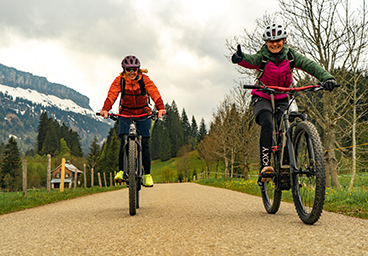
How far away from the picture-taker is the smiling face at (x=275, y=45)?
147 inches

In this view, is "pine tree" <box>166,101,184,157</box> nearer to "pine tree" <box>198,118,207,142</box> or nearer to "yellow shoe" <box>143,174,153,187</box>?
→ "pine tree" <box>198,118,207,142</box>

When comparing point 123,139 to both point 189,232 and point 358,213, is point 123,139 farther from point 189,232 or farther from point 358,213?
point 358,213

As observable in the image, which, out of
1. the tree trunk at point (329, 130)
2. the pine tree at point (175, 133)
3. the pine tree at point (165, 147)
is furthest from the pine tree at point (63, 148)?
the tree trunk at point (329, 130)

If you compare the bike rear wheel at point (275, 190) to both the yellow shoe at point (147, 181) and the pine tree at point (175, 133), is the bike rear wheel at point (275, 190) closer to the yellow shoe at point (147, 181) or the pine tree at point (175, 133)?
the yellow shoe at point (147, 181)

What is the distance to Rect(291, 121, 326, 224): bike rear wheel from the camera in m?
2.70

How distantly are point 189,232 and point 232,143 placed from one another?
2058 cm

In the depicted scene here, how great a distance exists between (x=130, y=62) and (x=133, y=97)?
0.62 metres

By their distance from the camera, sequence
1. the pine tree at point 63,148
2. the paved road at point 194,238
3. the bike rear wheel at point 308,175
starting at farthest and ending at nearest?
the pine tree at point 63,148, the bike rear wheel at point 308,175, the paved road at point 194,238

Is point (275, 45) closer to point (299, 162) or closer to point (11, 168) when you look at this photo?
point (299, 162)

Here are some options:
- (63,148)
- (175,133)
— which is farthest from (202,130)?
(63,148)

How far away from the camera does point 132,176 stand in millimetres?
4348

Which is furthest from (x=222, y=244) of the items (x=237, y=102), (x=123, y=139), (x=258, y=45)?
(x=237, y=102)

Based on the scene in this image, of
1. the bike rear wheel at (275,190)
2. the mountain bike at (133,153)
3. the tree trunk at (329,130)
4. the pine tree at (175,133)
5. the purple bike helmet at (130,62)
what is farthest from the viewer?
the pine tree at (175,133)

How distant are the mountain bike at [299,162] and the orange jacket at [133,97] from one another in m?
2.23
